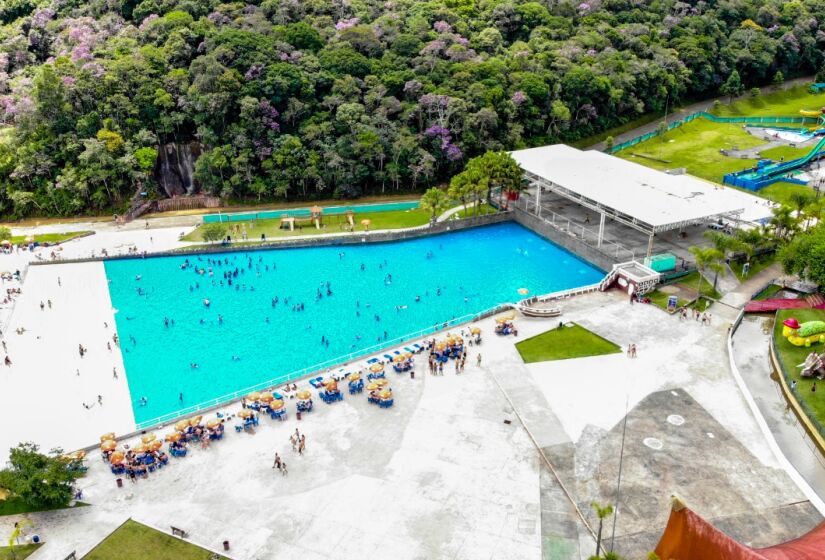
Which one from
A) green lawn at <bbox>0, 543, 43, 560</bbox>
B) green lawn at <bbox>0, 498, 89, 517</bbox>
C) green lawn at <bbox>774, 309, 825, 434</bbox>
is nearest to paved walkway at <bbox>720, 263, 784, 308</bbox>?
green lawn at <bbox>774, 309, 825, 434</bbox>

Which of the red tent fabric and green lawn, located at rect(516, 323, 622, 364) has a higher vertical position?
the red tent fabric

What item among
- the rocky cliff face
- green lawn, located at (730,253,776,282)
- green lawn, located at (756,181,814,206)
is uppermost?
the rocky cliff face

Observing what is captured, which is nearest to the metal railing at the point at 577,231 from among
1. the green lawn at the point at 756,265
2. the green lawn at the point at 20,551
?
the green lawn at the point at 756,265

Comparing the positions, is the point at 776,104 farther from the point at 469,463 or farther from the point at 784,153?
the point at 469,463

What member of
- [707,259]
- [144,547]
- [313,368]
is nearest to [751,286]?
[707,259]

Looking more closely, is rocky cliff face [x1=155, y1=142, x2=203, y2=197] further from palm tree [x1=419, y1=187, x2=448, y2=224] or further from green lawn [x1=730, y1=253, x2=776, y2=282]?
green lawn [x1=730, y1=253, x2=776, y2=282]

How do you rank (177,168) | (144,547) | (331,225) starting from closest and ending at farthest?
(144,547) < (331,225) < (177,168)

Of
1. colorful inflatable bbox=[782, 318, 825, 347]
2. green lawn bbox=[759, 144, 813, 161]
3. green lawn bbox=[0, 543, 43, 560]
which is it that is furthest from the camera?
green lawn bbox=[759, 144, 813, 161]
